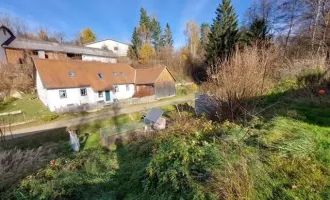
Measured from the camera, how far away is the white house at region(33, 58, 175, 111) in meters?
19.8

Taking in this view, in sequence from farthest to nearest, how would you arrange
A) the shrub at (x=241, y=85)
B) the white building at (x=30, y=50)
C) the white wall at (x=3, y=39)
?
the white building at (x=30, y=50) → the white wall at (x=3, y=39) → the shrub at (x=241, y=85)

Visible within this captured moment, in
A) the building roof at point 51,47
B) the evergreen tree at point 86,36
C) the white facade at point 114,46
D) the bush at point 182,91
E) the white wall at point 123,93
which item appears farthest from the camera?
the evergreen tree at point 86,36

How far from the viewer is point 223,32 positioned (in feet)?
87.0

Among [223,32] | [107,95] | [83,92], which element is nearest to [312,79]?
[223,32]

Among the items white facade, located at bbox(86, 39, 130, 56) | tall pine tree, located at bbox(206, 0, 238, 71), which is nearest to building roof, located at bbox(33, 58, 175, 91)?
tall pine tree, located at bbox(206, 0, 238, 71)

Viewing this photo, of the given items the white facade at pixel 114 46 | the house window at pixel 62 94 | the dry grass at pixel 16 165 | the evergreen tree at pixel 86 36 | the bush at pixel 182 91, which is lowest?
the dry grass at pixel 16 165

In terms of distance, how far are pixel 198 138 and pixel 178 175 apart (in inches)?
59.4

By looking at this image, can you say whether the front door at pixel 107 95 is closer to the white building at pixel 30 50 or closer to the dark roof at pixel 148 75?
the dark roof at pixel 148 75

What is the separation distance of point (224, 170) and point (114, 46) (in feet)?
174

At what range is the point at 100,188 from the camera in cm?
407

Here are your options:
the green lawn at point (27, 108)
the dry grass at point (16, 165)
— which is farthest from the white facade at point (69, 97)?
the dry grass at point (16, 165)

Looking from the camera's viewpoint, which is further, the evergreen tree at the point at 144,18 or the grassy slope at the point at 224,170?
the evergreen tree at the point at 144,18

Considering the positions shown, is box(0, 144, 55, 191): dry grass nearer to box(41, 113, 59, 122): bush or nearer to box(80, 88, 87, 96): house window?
box(41, 113, 59, 122): bush

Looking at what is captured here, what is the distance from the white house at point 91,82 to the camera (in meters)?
19.8
